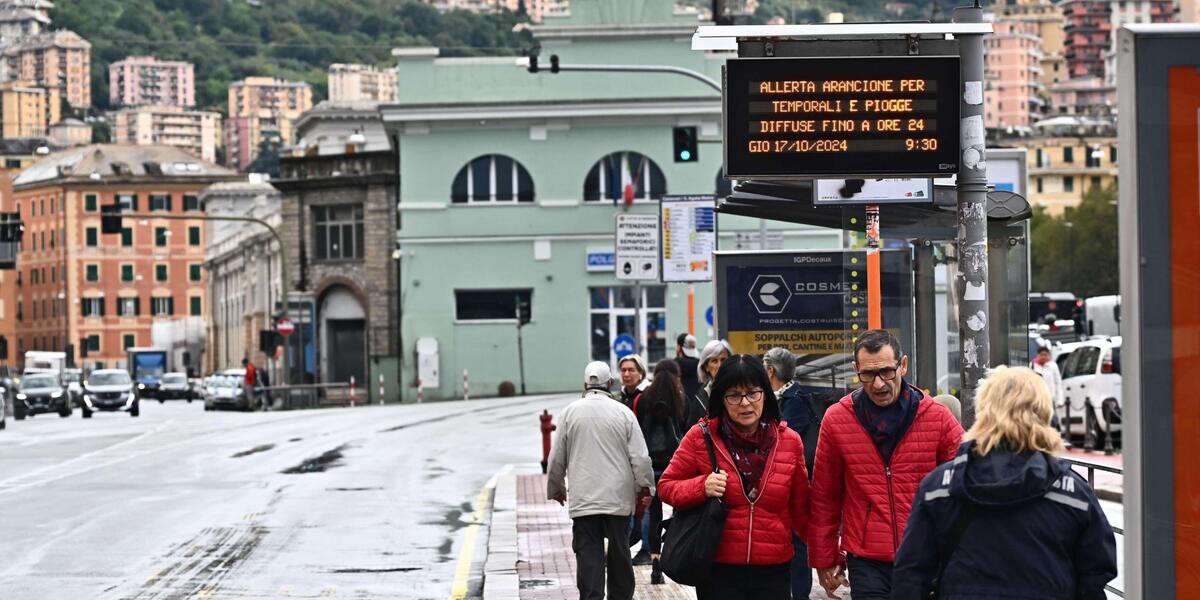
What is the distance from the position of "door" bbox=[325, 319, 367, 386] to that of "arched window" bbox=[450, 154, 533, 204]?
23.8 feet

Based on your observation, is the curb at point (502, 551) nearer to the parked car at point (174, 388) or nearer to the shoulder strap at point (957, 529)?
the shoulder strap at point (957, 529)

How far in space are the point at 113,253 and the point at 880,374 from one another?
15026 centimetres

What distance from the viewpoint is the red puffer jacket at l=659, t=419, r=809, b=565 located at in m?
8.23

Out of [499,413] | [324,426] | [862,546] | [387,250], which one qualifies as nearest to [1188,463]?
[862,546]

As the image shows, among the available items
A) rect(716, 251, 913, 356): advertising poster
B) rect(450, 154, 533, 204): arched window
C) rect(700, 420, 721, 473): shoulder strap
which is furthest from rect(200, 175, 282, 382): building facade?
rect(700, 420, 721, 473): shoulder strap

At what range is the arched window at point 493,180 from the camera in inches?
2532

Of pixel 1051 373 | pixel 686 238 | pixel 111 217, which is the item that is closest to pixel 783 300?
pixel 1051 373

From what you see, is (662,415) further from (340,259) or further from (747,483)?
(340,259)

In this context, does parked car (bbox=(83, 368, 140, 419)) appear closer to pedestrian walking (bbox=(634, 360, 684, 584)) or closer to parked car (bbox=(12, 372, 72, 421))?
parked car (bbox=(12, 372, 72, 421))

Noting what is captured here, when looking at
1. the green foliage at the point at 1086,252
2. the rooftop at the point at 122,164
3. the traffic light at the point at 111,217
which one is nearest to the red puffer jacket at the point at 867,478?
the traffic light at the point at 111,217

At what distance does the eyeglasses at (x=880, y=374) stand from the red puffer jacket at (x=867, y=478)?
0.19 metres

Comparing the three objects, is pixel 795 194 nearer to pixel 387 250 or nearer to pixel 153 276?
pixel 387 250

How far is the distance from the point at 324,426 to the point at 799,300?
26336 mm

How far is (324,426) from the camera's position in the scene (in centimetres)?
4294
